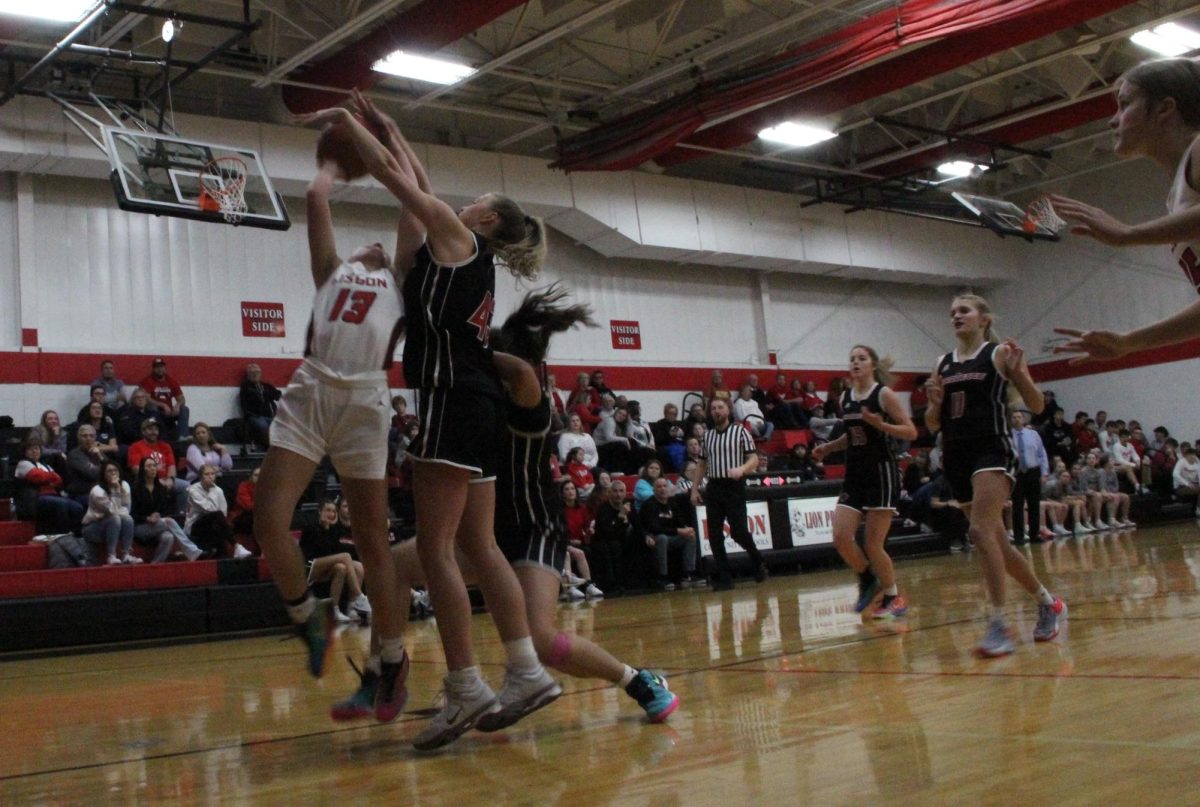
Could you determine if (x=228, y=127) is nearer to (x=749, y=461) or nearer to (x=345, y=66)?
(x=345, y=66)

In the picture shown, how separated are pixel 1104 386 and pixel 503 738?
2409 centimetres

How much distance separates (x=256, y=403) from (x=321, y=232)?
40.3 feet

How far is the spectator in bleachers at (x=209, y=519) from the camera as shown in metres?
11.6

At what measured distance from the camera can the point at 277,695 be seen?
519cm

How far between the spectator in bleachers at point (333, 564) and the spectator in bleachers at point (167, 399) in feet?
13.3

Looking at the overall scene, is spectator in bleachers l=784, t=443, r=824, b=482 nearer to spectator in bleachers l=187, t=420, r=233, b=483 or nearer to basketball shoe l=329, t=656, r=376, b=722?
spectator in bleachers l=187, t=420, r=233, b=483

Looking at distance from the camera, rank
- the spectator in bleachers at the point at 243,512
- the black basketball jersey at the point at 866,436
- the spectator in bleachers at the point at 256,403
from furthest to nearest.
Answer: the spectator in bleachers at the point at 256,403
the spectator in bleachers at the point at 243,512
the black basketball jersey at the point at 866,436

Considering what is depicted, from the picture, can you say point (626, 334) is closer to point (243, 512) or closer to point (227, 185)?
point (227, 185)

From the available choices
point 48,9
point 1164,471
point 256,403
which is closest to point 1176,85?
point 48,9

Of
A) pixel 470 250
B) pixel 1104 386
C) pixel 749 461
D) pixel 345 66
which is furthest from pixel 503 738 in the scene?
pixel 1104 386

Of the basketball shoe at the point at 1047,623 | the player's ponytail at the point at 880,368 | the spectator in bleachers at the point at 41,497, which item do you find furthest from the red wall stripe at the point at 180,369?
the basketball shoe at the point at 1047,623

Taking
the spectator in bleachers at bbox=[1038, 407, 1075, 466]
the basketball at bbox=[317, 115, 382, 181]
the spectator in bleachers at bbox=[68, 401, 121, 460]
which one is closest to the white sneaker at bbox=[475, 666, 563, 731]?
the basketball at bbox=[317, 115, 382, 181]

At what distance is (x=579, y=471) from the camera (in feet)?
48.4

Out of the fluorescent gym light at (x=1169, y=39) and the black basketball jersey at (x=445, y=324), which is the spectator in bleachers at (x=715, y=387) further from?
the black basketball jersey at (x=445, y=324)
